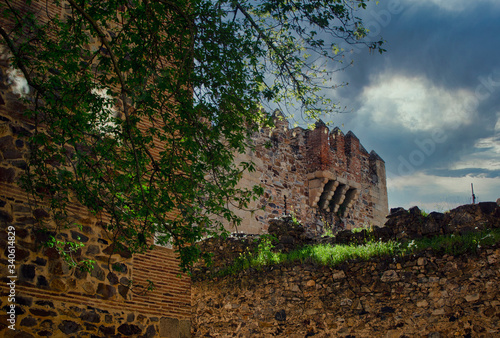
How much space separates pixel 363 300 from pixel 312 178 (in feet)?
24.3

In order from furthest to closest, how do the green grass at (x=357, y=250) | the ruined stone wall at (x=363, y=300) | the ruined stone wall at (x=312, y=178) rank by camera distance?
the ruined stone wall at (x=312, y=178) < the green grass at (x=357, y=250) < the ruined stone wall at (x=363, y=300)

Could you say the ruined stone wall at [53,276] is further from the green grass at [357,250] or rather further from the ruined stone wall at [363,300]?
the ruined stone wall at [363,300]

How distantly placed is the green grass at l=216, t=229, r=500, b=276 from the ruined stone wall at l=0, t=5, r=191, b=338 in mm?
1828

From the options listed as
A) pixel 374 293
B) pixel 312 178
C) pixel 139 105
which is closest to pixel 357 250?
pixel 374 293

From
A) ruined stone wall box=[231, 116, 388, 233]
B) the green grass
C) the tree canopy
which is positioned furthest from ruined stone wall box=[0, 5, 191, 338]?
ruined stone wall box=[231, 116, 388, 233]

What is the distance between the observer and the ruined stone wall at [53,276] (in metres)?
4.88

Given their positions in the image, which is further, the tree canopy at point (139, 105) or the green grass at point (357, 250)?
the green grass at point (357, 250)

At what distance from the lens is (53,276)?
204 inches

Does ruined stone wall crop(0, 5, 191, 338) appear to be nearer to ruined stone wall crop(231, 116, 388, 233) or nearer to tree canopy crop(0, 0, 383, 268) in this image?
tree canopy crop(0, 0, 383, 268)

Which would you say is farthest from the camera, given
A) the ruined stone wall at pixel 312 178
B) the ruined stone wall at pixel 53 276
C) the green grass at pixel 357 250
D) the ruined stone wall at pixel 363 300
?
the ruined stone wall at pixel 312 178

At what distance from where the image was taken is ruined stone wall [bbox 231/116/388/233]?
13467 millimetres

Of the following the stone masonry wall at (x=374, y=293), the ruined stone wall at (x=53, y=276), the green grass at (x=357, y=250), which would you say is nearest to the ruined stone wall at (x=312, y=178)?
the green grass at (x=357, y=250)

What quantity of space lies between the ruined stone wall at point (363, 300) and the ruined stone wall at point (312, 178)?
379 cm

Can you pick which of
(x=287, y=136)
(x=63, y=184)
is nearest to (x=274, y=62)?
(x=63, y=184)
